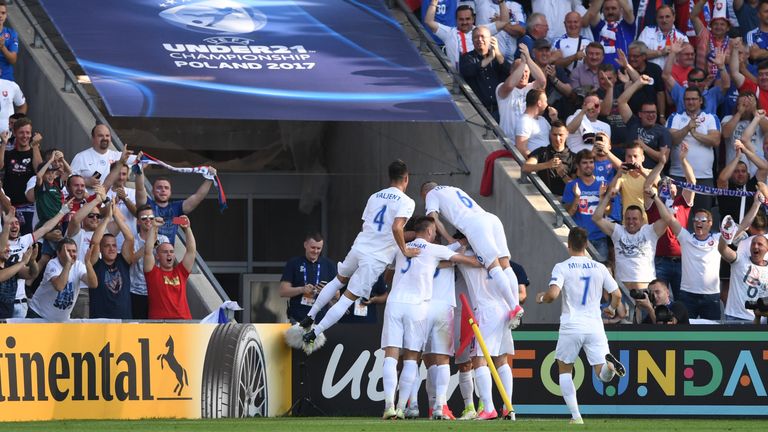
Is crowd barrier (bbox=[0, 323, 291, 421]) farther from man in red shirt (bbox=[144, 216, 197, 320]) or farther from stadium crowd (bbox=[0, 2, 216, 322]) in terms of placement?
man in red shirt (bbox=[144, 216, 197, 320])

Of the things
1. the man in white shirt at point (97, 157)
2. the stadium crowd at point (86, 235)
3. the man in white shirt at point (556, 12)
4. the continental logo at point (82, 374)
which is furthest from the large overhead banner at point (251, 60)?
the continental logo at point (82, 374)

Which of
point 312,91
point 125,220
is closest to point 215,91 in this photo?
point 312,91

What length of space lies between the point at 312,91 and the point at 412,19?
3.29 metres

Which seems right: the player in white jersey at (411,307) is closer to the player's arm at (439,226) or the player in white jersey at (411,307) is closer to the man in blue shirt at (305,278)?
the player's arm at (439,226)

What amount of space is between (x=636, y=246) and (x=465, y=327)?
12.8 feet

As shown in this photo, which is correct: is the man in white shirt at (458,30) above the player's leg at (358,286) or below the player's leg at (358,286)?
above

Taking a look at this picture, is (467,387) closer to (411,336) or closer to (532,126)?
(411,336)

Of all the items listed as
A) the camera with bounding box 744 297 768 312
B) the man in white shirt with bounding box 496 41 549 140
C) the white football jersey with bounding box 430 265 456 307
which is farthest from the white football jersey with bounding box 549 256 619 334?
the man in white shirt with bounding box 496 41 549 140

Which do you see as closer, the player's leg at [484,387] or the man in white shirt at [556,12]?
the player's leg at [484,387]

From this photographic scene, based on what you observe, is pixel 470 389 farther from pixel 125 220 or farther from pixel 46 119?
pixel 46 119

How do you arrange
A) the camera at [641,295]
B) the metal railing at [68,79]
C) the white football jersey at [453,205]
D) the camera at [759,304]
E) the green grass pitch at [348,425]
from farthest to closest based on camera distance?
the metal railing at [68,79], the camera at [641,295], the camera at [759,304], the white football jersey at [453,205], the green grass pitch at [348,425]

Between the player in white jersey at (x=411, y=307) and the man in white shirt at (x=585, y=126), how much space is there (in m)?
5.16

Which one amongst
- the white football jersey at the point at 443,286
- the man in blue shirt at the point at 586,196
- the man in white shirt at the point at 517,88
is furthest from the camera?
the man in white shirt at the point at 517,88

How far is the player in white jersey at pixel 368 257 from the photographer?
642 inches
